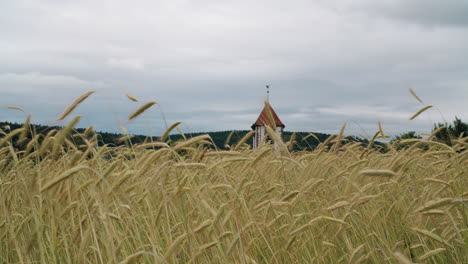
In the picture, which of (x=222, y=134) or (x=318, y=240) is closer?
(x=318, y=240)

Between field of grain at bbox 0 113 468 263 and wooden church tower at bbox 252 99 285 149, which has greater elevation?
wooden church tower at bbox 252 99 285 149

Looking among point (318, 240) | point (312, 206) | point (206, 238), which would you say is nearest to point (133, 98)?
point (206, 238)

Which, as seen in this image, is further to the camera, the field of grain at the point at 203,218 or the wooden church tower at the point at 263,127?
the wooden church tower at the point at 263,127

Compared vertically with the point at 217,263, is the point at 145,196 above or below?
above

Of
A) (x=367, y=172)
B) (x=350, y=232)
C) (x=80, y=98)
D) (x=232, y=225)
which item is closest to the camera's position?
(x=367, y=172)

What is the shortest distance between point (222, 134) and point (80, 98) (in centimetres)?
2747

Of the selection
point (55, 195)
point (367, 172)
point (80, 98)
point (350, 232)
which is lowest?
point (350, 232)

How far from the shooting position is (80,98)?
219 cm

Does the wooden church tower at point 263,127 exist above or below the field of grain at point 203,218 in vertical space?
above

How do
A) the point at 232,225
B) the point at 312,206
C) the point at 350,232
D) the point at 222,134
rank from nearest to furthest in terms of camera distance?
the point at 232,225 → the point at 350,232 → the point at 312,206 → the point at 222,134

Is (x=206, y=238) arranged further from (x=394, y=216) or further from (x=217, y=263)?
(x=394, y=216)

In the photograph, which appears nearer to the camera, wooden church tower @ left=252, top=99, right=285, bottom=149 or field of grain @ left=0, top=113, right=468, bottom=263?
field of grain @ left=0, top=113, right=468, bottom=263

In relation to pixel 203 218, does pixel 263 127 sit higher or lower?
higher

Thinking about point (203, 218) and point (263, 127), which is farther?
point (263, 127)
